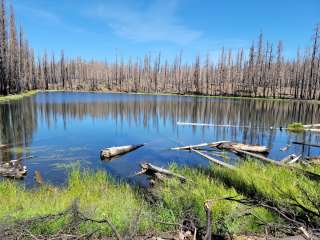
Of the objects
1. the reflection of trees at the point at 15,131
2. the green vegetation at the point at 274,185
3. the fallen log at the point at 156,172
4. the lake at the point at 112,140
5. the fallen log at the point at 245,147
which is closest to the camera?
the green vegetation at the point at 274,185

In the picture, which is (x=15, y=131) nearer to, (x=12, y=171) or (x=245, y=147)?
(x=12, y=171)

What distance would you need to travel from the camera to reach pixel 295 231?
3924 millimetres

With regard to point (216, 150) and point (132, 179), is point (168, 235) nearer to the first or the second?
point (132, 179)

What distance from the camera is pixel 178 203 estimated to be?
5539 millimetres

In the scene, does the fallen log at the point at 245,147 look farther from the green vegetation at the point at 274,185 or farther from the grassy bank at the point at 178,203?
the grassy bank at the point at 178,203

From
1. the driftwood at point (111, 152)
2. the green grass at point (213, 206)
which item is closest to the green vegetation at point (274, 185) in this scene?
the green grass at point (213, 206)

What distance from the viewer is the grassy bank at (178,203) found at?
4191 millimetres

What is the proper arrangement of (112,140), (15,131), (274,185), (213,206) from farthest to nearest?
(15,131), (112,140), (274,185), (213,206)

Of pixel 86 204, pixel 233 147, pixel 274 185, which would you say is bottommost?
pixel 233 147

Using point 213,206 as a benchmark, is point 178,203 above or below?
below

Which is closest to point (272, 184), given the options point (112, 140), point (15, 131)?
point (112, 140)

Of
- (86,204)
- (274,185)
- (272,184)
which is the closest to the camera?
(86,204)

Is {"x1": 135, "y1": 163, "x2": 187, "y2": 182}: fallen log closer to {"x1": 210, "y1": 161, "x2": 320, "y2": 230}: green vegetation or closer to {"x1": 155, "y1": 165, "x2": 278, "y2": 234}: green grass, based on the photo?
{"x1": 155, "y1": 165, "x2": 278, "y2": 234}: green grass

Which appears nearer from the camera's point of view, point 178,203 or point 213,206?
point 213,206
